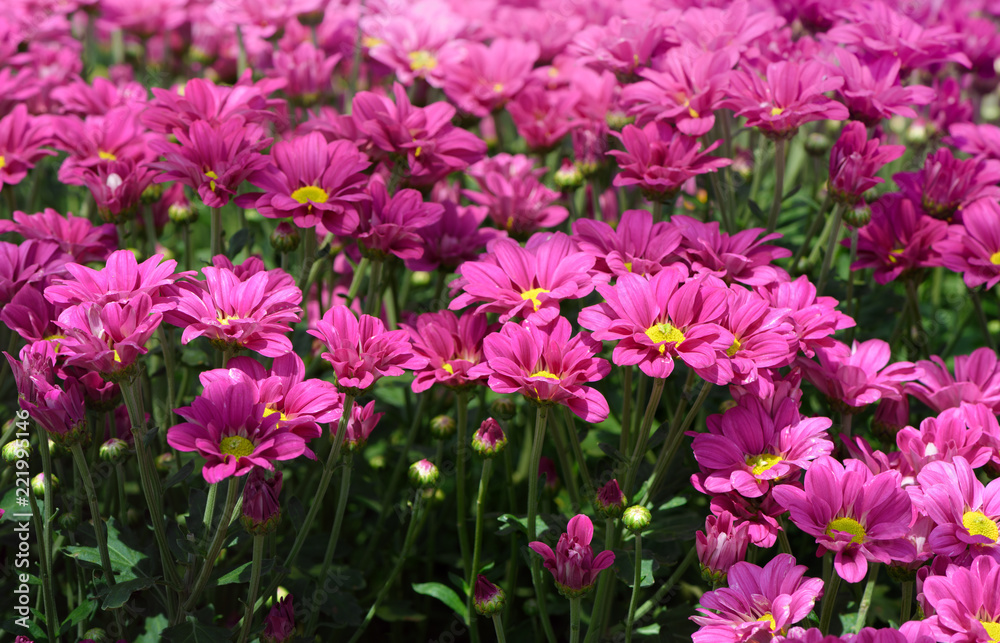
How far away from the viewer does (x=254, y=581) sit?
7.21 ft

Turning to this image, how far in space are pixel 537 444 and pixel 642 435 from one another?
0.31 metres

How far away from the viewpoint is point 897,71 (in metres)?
3.12

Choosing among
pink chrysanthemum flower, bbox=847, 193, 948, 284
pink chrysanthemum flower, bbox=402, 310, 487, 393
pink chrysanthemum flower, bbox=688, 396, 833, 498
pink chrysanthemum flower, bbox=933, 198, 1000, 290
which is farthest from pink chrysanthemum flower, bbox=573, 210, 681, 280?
pink chrysanthemum flower, bbox=933, 198, 1000, 290

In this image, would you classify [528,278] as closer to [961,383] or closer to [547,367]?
[547,367]

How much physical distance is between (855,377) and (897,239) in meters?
0.82

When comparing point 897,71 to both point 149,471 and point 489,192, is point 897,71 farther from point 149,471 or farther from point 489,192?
point 149,471

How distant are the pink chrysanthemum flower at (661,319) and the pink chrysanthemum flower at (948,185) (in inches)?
48.7

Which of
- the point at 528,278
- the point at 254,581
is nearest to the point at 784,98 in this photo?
the point at 528,278

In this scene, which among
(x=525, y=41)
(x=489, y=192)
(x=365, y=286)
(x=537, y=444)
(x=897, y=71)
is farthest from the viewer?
(x=525, y=41)

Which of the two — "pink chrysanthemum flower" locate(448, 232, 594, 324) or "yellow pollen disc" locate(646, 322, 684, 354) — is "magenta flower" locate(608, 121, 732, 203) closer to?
"pink chrysanthemum flower" locate(448, 232, 594, 324)

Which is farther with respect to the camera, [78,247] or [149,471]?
[78,247]

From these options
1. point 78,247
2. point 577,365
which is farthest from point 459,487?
point 78,247

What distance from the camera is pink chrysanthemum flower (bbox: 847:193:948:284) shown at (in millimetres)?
2973

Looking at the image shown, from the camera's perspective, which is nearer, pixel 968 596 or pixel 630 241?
pixel 968 596
